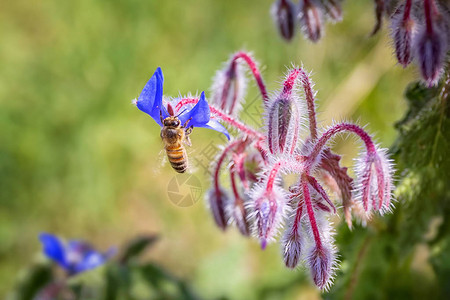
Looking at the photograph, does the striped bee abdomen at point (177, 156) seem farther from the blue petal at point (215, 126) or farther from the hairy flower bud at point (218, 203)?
the blue petal at point (215, 126)

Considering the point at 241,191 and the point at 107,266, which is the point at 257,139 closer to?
the point at 241,191

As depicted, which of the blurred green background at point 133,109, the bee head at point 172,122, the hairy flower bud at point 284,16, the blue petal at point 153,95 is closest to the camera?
the blue petal at point 153,95

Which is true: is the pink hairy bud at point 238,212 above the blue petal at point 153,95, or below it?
below

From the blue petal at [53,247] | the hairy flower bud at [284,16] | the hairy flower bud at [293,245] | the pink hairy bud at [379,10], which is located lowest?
the hairy flower bud at [293,245]

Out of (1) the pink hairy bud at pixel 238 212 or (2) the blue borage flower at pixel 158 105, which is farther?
(1) the pink hairy bud at pixel 238 212

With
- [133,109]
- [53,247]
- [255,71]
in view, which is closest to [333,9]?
[255,71]

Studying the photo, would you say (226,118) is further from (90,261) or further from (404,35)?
(90,261)

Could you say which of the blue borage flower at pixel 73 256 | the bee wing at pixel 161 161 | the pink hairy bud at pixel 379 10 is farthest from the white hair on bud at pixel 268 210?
the blue borage flower at pixel 73 256

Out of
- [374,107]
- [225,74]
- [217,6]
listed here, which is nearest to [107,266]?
[225,74]
